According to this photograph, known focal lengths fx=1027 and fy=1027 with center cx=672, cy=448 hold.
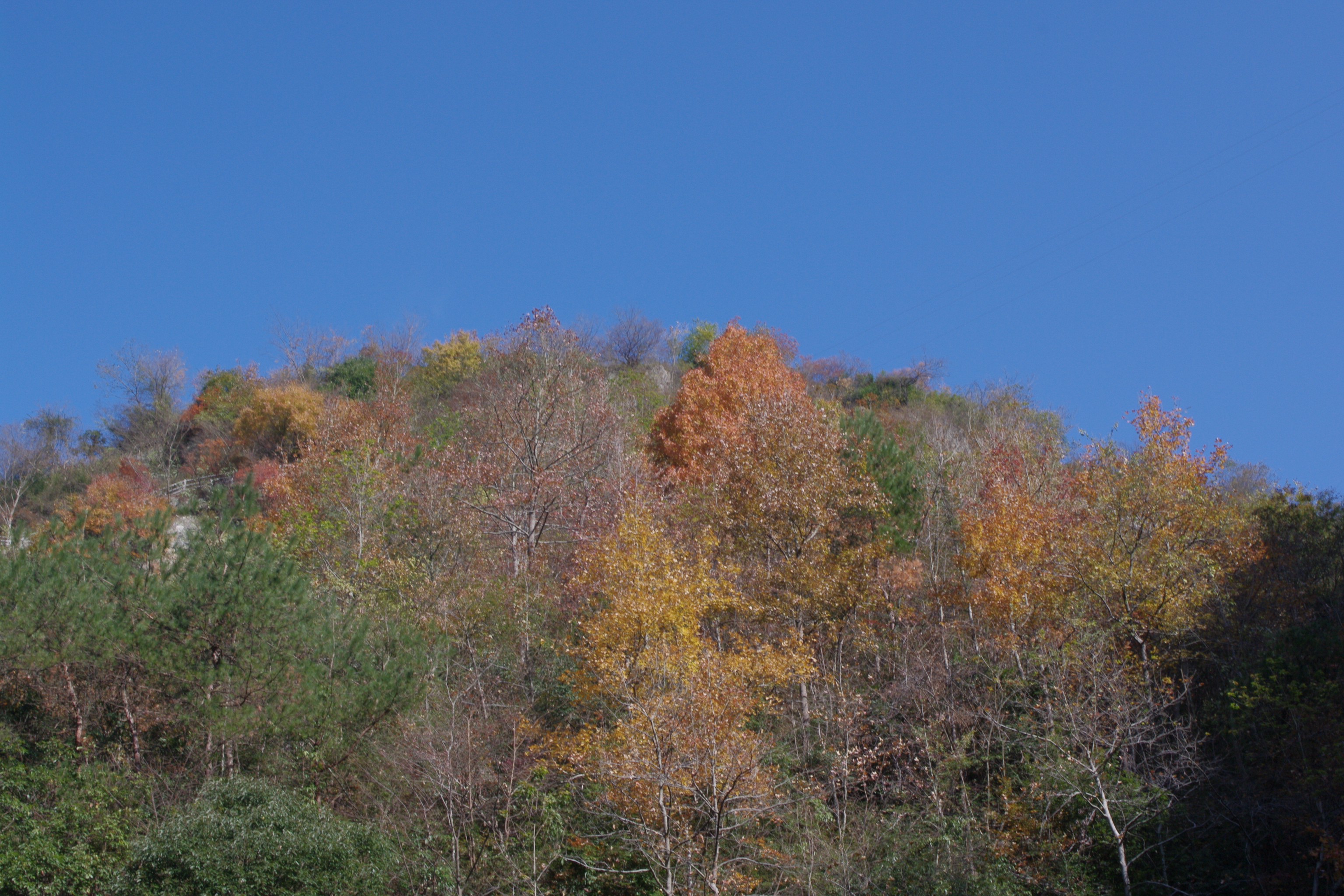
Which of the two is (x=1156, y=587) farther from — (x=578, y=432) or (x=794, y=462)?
(x=578, y=432)

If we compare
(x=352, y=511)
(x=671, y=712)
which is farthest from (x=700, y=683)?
(x=352, y=511)

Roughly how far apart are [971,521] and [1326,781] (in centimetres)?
885

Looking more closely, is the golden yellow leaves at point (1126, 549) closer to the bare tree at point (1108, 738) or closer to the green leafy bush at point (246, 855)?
the bare tree at point (1108, 738)

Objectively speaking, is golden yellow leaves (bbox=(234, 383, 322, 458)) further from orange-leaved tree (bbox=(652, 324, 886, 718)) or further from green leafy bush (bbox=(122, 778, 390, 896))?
green leafy bush (bbox=(122, 778, 390, 896))

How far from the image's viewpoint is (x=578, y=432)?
32.6 m

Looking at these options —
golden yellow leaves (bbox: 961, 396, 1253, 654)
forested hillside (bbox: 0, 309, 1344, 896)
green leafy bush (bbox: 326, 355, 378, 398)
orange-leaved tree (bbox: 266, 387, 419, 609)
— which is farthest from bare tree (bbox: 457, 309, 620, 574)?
green leafy bush (bbox: 326, 355, 378, 398)

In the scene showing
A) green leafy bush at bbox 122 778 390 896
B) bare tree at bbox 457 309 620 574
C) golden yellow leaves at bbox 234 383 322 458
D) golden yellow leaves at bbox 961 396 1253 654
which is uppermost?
golden yellow leaves at bbox 234 383 322 458

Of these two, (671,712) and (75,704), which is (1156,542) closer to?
(671,712)

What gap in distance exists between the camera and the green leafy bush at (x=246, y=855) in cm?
1487

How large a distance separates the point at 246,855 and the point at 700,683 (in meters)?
7.89

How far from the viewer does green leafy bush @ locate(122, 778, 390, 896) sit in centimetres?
1487

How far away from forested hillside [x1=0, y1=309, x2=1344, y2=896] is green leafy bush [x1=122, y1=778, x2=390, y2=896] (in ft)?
0.18

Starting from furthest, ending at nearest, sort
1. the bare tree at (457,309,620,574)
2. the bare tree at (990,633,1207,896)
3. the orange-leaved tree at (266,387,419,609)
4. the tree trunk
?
the bare tree at (457,309,620,574), the orange-leaved tree at (266,387,419,609), the tree trunk, the bare tree at (990,633,1207,896)

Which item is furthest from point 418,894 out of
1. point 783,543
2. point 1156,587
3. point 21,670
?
point 1156,587
